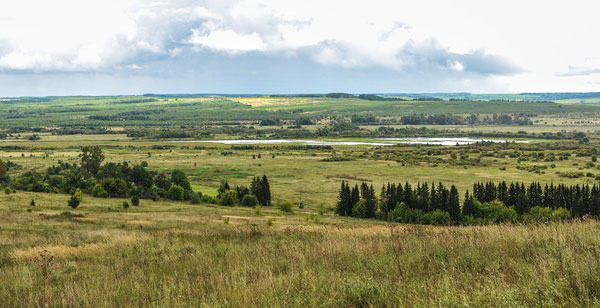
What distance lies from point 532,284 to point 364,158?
16259cm

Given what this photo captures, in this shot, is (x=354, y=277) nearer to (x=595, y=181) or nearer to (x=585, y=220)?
(x=585, y=220)

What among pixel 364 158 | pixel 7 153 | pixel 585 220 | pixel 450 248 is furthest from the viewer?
pixel 7 153

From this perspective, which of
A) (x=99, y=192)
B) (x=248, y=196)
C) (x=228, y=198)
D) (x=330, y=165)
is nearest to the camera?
(x=99, y=192)

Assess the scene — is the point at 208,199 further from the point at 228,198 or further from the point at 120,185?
the point at 120,185

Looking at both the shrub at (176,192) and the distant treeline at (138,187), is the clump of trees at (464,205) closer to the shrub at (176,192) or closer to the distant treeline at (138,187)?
the distant treeline at (138,187)

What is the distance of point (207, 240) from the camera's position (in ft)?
60.2

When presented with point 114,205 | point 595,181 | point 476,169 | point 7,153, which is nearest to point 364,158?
point 476,169

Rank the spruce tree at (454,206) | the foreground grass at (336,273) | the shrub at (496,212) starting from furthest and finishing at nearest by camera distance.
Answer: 1. the spruce tree at (454,206)
2. the shrub at (496,212)
3. the foreground grass at (336,273)

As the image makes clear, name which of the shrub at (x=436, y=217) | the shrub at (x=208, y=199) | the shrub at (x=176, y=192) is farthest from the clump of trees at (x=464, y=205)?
the shrub at (x=176, y=192)

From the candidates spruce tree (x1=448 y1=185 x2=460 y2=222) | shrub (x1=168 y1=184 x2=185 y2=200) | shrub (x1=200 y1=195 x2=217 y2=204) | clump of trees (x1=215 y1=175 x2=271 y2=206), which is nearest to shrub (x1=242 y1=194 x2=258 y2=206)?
clump of trees (x1=215 y1=175 x2=271 y2=206)

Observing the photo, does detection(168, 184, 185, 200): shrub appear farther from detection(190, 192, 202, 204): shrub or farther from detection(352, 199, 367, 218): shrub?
detection(352, 199, 367, 218): shrub

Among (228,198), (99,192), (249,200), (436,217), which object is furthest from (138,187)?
(436,217)

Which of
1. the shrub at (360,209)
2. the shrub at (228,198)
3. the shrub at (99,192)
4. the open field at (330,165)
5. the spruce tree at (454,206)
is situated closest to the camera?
the spruce tree at (454,206)

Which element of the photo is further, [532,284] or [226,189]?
[226,189]
